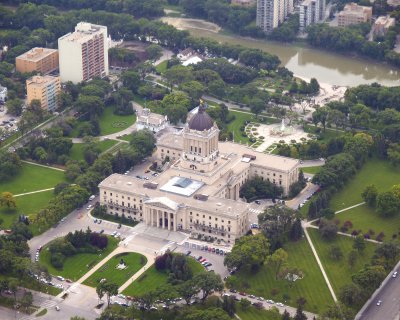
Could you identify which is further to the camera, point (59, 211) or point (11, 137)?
point (11, 137)

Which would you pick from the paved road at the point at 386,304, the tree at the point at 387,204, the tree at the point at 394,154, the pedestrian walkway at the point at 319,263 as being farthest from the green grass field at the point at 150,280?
the tree at the point at 394,154

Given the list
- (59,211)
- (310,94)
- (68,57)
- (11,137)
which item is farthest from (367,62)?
(59,211)

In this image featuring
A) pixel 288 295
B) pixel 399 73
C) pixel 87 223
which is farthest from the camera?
pixel 399 73

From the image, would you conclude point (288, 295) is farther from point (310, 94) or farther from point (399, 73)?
point (399, 73)

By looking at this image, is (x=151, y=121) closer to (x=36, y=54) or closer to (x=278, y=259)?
(x=36, y=54)

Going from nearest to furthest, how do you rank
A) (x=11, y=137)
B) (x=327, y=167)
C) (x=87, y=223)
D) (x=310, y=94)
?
(x=87, y=223)
(x=327, y=167)
(x=11, y=137)
(x=310, y=94)

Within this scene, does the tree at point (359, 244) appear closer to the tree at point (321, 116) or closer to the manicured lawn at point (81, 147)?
the tree at point (321, 116)

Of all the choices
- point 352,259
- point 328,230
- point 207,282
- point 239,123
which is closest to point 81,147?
point 239,123
